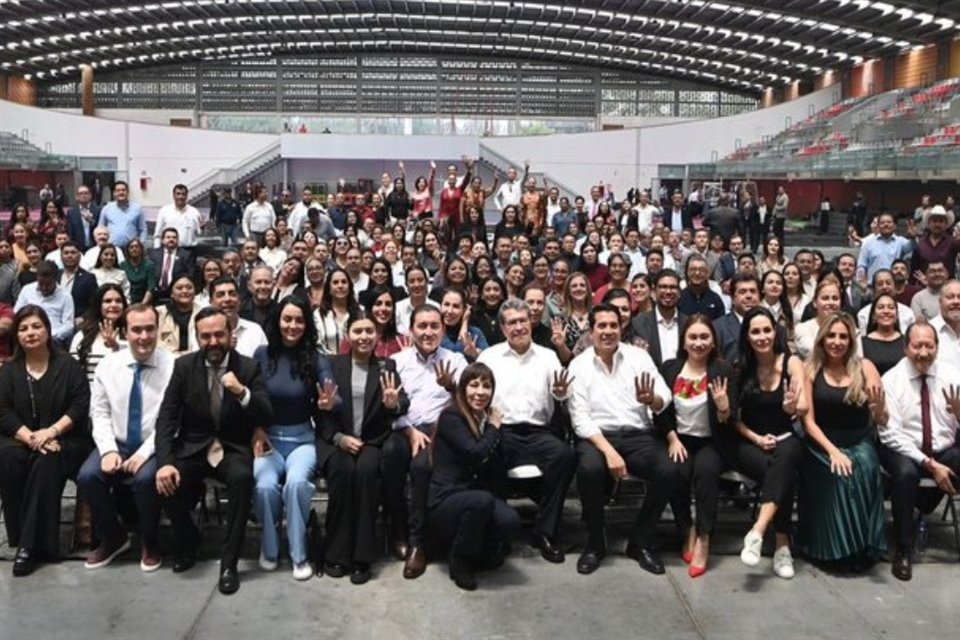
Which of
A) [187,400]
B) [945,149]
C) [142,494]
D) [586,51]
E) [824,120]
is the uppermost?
[586,51]

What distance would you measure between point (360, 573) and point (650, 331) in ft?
8.99

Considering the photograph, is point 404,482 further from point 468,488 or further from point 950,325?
point 950,325

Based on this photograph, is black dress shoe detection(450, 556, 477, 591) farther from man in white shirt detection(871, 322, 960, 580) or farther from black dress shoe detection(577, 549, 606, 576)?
man in white shirt detection(871, 322, 960, 580)

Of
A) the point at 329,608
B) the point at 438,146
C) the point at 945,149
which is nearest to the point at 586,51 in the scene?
the point at 438,146

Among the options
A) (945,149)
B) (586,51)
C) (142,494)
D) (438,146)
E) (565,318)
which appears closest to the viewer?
(142,494)

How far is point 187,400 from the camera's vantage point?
4.67 metres

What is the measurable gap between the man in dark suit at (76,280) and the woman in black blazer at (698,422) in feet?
17.8

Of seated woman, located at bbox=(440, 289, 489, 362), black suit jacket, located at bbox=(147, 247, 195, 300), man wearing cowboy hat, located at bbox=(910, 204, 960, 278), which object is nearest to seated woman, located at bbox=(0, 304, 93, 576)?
seated woman, located at bbox=(440, 289, 489, 362)

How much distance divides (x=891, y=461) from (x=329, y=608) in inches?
122

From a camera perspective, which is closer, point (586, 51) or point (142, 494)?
point (142, 494)

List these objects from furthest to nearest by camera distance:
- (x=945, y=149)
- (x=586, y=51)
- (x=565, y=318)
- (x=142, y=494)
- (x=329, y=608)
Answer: (x=586, y=51), (x=945, y=149), (x=565, y=318), (x=142, y=494), (x=329, y=608)

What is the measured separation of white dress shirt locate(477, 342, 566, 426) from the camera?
200 inches

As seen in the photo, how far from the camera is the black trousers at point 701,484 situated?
4754 mm

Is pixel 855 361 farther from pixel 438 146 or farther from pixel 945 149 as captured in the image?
pixel 438 146
